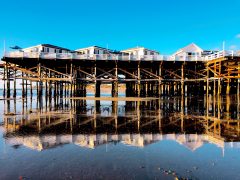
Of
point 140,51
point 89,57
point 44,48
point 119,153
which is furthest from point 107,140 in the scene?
point 140,51

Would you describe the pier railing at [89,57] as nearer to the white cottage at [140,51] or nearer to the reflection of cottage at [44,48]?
the reflection of cottage at [44,48]

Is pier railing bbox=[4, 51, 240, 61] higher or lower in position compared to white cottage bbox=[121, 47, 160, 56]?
lower

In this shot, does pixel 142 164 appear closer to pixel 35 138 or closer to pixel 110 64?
pixel 35 138

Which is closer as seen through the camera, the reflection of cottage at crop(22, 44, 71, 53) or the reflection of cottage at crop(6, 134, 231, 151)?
the reflection of cottage at crop(6, 134, 231, 151)

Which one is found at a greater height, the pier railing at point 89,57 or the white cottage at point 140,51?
the white cottage at point 140,51

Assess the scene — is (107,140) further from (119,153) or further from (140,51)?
(140,51)

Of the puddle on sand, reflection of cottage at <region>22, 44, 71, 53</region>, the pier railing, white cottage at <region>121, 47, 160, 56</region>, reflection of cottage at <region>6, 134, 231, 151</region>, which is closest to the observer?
the puddle on sand

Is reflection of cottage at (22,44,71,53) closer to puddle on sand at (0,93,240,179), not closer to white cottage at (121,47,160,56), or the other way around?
white cottage at (121,47,160,56)

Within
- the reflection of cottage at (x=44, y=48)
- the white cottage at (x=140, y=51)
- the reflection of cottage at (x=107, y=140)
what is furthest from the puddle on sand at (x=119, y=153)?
the white cottage at (x=140, y=51)

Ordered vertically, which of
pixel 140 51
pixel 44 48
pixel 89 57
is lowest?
pixel 89 57

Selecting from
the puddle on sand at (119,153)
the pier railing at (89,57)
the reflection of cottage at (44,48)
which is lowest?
the puddle on sand at (119,153)

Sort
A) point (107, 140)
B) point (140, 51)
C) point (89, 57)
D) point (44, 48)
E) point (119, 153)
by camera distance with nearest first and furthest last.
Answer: point (119, 153)
point (107, 140)
point (89, 57)
point (44, 48)
point (140, 51)

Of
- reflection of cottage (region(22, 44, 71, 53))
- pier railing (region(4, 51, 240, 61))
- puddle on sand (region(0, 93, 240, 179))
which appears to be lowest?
puddle on sand (region(0, 93, 240, 179))

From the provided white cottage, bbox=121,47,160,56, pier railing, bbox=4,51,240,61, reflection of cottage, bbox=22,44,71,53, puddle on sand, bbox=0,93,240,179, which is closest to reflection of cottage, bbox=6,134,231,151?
puddle on sand, bbox=0,93,240,179
